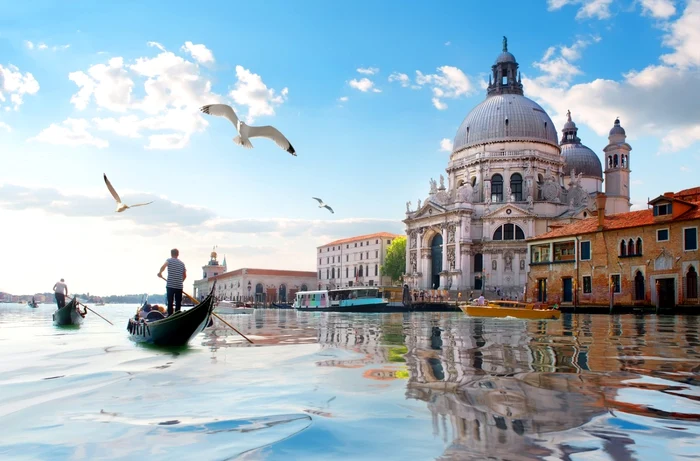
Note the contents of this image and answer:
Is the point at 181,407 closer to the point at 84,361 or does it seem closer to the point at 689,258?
the point at 84,361

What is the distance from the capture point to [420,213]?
2432 inches

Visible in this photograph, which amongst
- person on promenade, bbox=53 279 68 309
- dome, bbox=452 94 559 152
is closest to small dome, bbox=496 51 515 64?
dome, bbox=452 94 559 152

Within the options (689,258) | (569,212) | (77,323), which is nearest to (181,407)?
(77,323)

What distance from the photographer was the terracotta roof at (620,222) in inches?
1200

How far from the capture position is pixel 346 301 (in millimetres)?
47219

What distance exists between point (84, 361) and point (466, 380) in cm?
560

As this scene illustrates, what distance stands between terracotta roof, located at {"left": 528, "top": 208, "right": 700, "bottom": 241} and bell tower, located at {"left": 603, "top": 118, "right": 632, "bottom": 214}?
2758cm

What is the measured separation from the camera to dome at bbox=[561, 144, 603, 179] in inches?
2630

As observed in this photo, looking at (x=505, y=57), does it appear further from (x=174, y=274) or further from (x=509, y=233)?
(x=174, y=274)

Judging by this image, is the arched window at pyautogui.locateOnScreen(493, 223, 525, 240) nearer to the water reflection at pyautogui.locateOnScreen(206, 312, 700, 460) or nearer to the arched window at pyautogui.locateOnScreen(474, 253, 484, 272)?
the arched window at pyautogui.locateOnScreen(474, 253, 484, 272)

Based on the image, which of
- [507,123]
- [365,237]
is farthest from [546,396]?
[365,237]

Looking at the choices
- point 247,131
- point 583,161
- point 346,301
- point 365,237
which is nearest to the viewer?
point 247,131

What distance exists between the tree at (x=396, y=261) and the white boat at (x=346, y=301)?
20413mm

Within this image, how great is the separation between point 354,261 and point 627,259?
182ft
